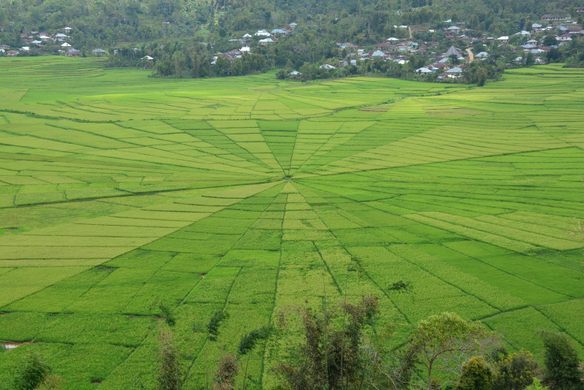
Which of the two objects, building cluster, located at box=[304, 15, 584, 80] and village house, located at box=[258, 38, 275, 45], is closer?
building cluster, located at box=[304, 15, 584, 80]

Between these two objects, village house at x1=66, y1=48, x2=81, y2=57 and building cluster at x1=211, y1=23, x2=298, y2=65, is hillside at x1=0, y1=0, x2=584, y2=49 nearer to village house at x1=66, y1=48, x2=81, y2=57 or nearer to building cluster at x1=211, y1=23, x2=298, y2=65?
village house at x1=66, y1=48, x2=81, y2=57

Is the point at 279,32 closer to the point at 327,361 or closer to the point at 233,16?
the point at 233,16

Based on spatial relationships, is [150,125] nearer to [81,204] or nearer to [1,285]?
[81,204]

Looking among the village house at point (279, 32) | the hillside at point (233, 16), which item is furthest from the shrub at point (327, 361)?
the village house at point (279, 32)

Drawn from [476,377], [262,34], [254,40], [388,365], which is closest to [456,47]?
[254,40]

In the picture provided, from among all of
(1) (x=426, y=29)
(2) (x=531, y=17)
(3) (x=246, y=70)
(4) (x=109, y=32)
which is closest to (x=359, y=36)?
(1) (x=426, y=29)

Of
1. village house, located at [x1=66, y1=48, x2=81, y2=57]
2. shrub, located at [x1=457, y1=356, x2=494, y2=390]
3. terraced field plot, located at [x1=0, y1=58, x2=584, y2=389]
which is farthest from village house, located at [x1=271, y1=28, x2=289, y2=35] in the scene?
shrub, located at [x1=457, y1=356, x2=494, y2=390]

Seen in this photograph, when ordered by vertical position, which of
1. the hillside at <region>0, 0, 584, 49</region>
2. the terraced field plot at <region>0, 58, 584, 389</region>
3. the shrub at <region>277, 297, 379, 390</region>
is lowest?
the terraced field plot at <region>0, 58, 584, 389</region>

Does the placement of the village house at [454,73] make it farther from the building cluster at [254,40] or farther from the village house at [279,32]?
the village house at [279,32]
